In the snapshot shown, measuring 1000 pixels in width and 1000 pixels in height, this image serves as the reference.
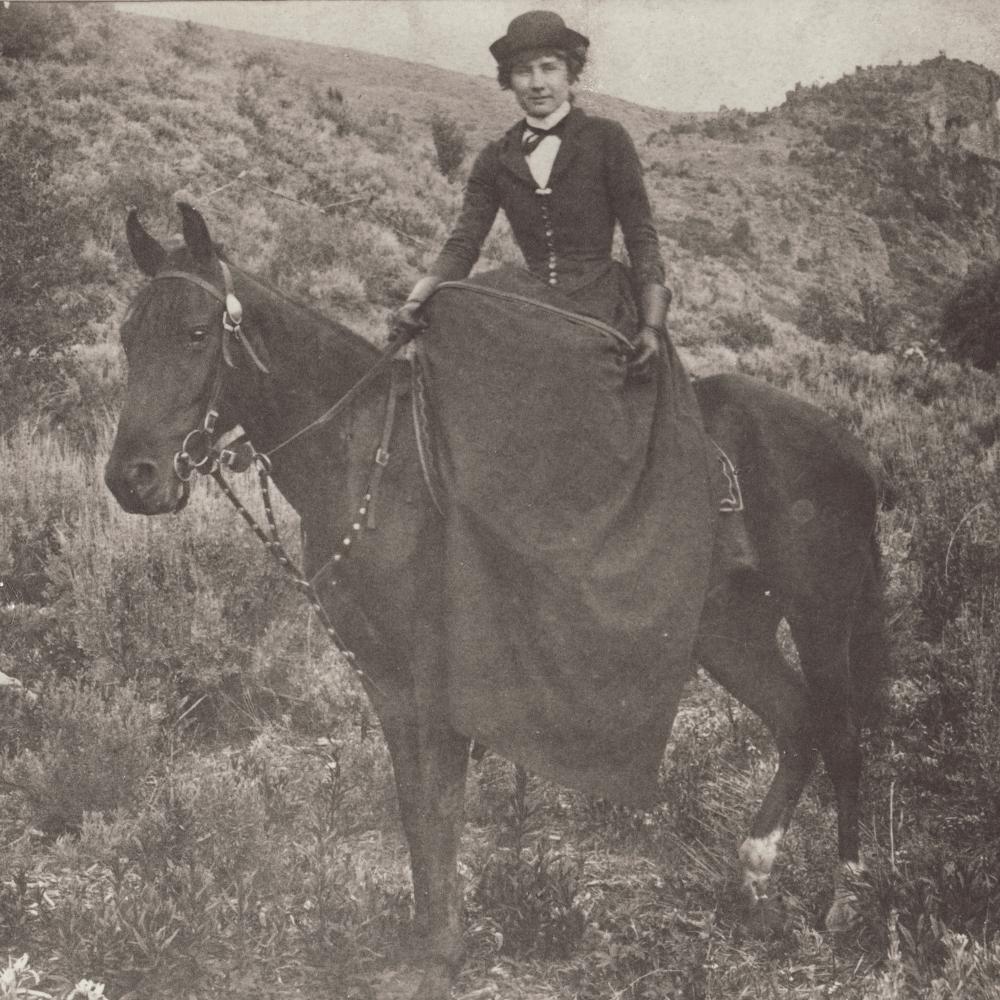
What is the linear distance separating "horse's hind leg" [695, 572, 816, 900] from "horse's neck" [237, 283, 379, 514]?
163cm

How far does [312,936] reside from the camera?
133 inches

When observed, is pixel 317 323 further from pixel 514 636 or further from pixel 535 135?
pixel 514 636

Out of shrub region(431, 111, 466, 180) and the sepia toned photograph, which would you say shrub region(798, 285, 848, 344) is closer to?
shrub region(431, 111, 466, 180)

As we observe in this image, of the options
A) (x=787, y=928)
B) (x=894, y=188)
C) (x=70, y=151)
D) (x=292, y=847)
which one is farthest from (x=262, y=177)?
(x=787, y=928)

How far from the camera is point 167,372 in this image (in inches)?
119

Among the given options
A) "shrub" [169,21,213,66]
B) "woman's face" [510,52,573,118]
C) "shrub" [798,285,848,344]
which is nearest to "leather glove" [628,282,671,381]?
"woman's face" [510,52,573,118]

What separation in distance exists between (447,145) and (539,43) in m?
22.2

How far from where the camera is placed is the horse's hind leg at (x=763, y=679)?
386cm

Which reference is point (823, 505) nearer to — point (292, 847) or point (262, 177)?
point (292, 847)

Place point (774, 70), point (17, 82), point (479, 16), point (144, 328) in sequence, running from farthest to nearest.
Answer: point (17, 82), point (774, 70), point (479, 16), point (144, 328)

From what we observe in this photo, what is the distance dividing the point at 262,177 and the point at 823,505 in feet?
57.7

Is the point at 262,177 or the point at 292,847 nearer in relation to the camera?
the point at 292,847

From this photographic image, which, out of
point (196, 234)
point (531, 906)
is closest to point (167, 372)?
point (196, 234)

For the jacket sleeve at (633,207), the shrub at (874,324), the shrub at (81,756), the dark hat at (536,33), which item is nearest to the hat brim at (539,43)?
the dark hat at (536,33)
